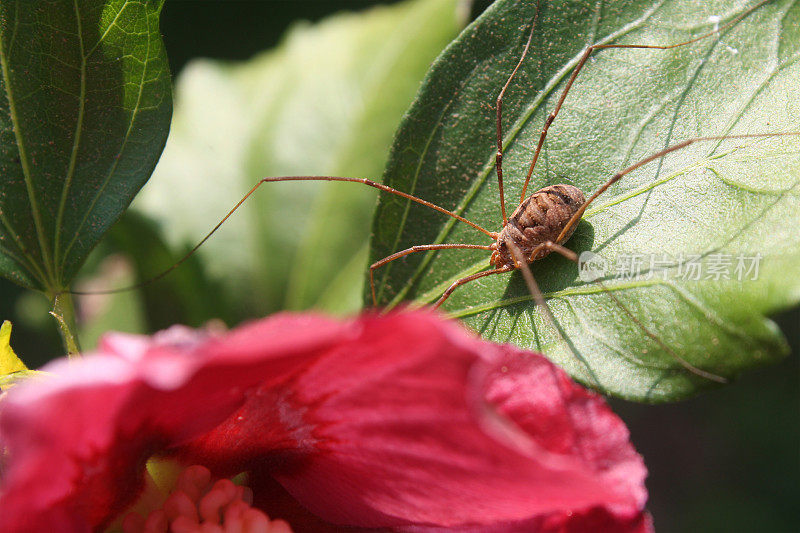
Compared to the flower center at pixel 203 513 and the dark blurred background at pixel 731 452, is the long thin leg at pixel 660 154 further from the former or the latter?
the dark blurred background at pixel 731 452

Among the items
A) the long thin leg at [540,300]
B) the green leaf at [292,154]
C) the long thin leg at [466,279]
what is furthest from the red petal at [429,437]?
the green leaf at [292,154]

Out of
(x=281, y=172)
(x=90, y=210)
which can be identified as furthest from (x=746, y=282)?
(x=281, y=172)

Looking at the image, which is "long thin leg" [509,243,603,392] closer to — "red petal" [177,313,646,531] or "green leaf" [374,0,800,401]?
"green leaf" [374,0,800,401]

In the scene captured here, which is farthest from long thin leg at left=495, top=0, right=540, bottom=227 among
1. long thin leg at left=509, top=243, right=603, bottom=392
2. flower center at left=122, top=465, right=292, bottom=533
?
flower center at left=122, top=465, right=292, bottom=533

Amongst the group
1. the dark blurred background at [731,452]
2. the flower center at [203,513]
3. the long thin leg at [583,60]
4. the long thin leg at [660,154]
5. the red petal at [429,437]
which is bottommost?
the dark blurred background at [731,452]

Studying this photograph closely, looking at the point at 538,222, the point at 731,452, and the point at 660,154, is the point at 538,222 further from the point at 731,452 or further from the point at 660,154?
the point at 731,452
